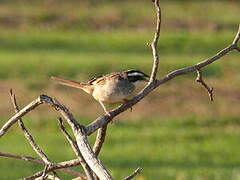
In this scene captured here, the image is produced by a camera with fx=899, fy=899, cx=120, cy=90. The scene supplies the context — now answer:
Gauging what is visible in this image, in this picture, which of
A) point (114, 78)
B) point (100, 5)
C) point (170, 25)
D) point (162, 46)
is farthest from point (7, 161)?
point (100, 5)

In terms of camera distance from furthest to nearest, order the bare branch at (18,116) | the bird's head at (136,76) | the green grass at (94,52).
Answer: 1. the green grass at (94,52)
2. the bird's head at (136,76)
3. the bare branch at (18,116)

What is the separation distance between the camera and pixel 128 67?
65.7ft

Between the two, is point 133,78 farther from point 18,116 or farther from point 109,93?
point 18,116

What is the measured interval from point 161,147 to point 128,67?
6.36 m

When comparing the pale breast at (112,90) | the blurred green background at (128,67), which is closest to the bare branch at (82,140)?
the pale breast at (112,90)

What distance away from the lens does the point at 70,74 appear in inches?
781

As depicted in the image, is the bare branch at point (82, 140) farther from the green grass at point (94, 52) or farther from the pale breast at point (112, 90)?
the green grass at point (94, 52)

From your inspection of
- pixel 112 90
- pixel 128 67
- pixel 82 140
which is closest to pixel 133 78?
pixel 112 90

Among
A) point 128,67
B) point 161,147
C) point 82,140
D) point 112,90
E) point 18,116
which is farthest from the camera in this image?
point 128,67

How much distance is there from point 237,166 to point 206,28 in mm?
14641

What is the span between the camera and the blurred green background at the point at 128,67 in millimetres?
12930

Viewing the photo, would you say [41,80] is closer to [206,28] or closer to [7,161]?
[7,161]

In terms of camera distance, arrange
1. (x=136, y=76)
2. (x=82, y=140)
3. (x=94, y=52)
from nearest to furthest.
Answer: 1. (x=82, y=140)
2. (x=136, y=76)
3. (x=94, y=52)

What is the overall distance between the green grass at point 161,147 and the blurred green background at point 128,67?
0.05ft
